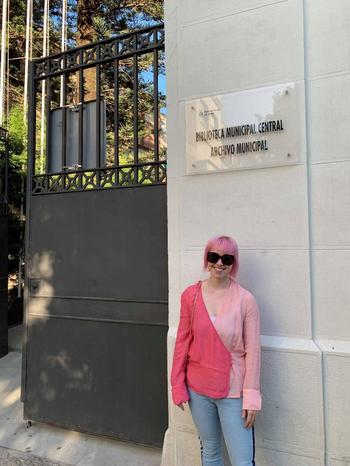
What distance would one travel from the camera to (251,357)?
7.21 feet

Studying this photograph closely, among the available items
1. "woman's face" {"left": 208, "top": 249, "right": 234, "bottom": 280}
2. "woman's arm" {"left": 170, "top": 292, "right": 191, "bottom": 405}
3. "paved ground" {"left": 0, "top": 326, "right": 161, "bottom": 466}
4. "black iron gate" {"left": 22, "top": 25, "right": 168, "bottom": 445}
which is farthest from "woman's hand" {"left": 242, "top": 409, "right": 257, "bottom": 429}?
"paved ground" {"left": 0, "top": 326, "right": 161, "bottom": 466}

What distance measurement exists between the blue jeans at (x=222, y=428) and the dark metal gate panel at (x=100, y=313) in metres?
1.00

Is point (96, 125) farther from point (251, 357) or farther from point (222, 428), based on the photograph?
point (222, 428)

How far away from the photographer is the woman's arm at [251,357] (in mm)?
2156

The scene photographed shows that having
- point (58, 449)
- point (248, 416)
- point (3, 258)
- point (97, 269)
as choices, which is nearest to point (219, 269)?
point (248, 416)

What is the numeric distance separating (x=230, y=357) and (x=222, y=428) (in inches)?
16.5

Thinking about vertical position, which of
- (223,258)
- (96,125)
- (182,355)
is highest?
(96,125)

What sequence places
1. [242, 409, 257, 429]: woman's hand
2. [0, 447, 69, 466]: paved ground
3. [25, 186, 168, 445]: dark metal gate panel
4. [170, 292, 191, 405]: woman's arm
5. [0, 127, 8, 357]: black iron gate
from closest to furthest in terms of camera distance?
1. [242, 409, 257, 429]: woman's hand
2. [170, 292, 191, 405]: woman's arm
3. [0, 447, 69, 466]: paved ground
4. [25, 186, 168, 445]: dark metal gate panel
5. [0, 127, 8, 357]: black iron gate

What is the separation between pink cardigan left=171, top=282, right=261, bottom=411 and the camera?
2186mm

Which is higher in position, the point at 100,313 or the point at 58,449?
the point at 100,313

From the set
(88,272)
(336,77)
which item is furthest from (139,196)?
(336,77)

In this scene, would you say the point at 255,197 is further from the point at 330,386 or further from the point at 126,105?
the point at 126,105

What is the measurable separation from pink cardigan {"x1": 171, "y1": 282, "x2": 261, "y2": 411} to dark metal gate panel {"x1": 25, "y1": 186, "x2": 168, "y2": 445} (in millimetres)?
1045

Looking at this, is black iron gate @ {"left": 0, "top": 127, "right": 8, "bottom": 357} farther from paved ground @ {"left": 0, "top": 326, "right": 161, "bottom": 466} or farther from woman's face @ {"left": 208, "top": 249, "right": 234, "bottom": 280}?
woman's face @ {"left": 208, "top": 249, "right": 234, "bottom": 280}
